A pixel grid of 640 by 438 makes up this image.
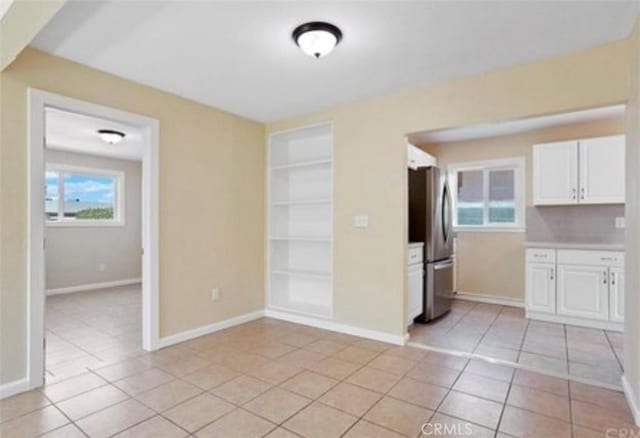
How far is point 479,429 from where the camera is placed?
200cm

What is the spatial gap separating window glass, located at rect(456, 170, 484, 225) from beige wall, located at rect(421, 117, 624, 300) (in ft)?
0.76

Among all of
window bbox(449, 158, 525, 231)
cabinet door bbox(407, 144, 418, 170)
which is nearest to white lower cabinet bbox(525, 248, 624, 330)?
window bbox(449, 158, 525, 231)

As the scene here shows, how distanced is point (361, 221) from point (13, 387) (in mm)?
3077

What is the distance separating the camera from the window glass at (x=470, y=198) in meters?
5.38

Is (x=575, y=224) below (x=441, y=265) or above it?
above

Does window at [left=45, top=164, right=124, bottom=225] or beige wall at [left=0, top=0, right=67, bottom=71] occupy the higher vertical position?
beige wall at [left=0, top=0, right=67, bottom=71]

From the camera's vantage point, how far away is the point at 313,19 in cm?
214

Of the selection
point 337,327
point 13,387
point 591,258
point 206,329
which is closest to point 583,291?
point 591,258

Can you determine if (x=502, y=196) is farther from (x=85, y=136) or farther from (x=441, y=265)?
(x=85, y=136)

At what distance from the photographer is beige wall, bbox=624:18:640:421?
6.88 feet

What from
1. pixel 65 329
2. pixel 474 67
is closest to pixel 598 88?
pixel 474 67

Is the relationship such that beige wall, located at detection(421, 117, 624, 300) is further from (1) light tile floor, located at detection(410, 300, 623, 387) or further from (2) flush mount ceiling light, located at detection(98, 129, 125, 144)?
(2) flush mount ceiling light, located at detection(98, 129, 125, 144)

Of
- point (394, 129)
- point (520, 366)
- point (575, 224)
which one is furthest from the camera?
point (575, 224)

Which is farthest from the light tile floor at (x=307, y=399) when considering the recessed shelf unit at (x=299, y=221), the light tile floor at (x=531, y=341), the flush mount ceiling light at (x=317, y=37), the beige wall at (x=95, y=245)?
the beige wall at (x=95, y=245)
